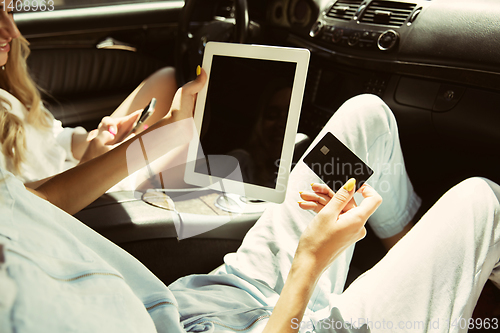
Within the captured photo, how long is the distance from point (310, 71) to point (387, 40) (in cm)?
31

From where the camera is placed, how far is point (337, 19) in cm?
112

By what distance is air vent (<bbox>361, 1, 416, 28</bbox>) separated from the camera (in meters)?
0.99

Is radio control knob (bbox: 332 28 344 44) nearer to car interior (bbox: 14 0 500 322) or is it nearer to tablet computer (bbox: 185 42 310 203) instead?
car interior (bbox: 14 0 500 322)

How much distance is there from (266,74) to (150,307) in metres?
0.45

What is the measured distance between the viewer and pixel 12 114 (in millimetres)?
946

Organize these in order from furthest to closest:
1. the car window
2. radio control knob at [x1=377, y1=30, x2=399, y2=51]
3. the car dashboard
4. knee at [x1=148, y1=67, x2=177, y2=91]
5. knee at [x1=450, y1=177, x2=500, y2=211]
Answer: the car window < knee at [x1=148, y1=67, x2=177, y2=91] < radio control knob at [x1=377, y1=30, x2=399, y2=51] < the car dashboard < knee at [x1=450, y1=177, x2=500, y2=211]

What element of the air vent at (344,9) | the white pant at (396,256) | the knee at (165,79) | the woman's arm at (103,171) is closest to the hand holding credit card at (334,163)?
the white pant at (396,256)

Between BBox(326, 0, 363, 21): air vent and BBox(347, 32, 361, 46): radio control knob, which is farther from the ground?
BBox(326, 0, 363, 21): air vent

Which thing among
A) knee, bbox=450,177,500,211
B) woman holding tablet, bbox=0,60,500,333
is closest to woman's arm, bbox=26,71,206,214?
woman holding tablet, bbox=0,60,500,333

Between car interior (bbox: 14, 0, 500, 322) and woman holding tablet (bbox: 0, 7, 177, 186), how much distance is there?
18 centimetres

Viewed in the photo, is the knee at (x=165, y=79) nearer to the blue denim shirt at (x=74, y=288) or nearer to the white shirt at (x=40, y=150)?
the white shirt at (x=40, y=150)

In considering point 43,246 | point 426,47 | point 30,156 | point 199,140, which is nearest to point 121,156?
point 199,140

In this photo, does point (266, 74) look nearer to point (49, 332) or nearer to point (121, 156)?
point (121, 156)

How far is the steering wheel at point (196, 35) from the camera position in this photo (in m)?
1.00
